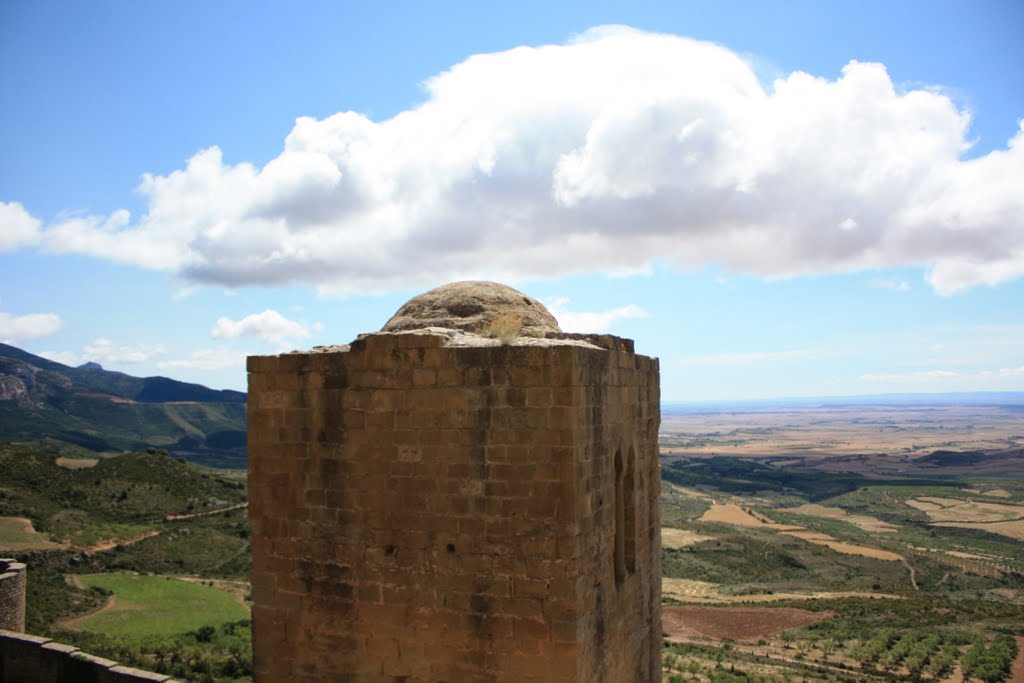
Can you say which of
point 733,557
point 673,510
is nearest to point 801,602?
point 733,557

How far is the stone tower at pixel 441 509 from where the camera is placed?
Answer: 4.78 m

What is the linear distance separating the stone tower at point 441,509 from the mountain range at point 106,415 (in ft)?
182

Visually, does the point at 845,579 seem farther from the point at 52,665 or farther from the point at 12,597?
the point at 52,665

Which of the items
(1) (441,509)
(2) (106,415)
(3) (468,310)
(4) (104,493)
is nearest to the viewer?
(1) (441,509)

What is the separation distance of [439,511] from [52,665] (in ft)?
32.2

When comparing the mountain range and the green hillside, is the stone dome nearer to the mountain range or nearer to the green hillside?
the green hillside

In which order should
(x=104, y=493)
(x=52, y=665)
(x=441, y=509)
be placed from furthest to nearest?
(x=104, y=493), (x=52, y=665), (x=441, y=509)

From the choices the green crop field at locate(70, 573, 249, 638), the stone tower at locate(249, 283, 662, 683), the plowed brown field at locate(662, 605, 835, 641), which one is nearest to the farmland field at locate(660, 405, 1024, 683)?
the plowed brown field at locate(662, 605, 835, 641)

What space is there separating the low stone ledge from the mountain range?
153ft

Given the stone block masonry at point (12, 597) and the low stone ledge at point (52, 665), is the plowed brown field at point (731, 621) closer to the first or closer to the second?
the stone block masonry at point (12, 597)

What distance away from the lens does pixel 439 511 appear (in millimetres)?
5074

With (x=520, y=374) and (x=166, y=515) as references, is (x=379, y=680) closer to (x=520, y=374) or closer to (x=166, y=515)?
(x=520, y=374)

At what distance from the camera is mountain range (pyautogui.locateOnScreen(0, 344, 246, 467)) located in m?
71.4

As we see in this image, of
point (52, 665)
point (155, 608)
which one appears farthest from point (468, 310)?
point (155, 608)
